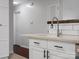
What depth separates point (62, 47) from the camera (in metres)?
1.48

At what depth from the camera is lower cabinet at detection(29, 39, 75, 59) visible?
4.66ft

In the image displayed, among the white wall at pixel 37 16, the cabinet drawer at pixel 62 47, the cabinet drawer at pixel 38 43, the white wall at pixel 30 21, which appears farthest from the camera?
the white wall at pixel 30 21

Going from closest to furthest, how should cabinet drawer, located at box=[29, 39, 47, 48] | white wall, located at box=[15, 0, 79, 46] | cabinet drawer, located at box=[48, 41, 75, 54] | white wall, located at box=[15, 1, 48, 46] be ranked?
cabinet drawer, located at box=[48, 41, 75, 54], cabinet drawer, located at box=[29, 39, 47, 48], white wall, located at box=[15, 0, 79, 46], white wall, located at box=[15, 1, 48, 46]

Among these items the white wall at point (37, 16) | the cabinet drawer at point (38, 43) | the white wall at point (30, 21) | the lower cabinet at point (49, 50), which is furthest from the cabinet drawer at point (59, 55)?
the white wall at point (30, 21)

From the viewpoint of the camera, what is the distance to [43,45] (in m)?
1.83

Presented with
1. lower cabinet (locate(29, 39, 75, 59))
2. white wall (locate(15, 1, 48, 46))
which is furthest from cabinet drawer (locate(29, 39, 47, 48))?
white wall (locate(15, 1, 48, 46))

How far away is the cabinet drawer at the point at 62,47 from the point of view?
1369 millimetres

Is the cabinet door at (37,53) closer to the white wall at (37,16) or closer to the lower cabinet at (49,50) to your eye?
the lower cabinet at (49,50)

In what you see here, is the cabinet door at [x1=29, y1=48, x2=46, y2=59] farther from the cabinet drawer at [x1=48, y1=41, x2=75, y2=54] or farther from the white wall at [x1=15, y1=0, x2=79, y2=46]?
the white wall at [x1=15, y1=0, x2=79, y2=46]

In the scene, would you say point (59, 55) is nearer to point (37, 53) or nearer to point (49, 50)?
point (49, 50)

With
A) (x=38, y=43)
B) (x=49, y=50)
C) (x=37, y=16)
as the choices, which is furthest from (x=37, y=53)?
(x=37, y=16)
